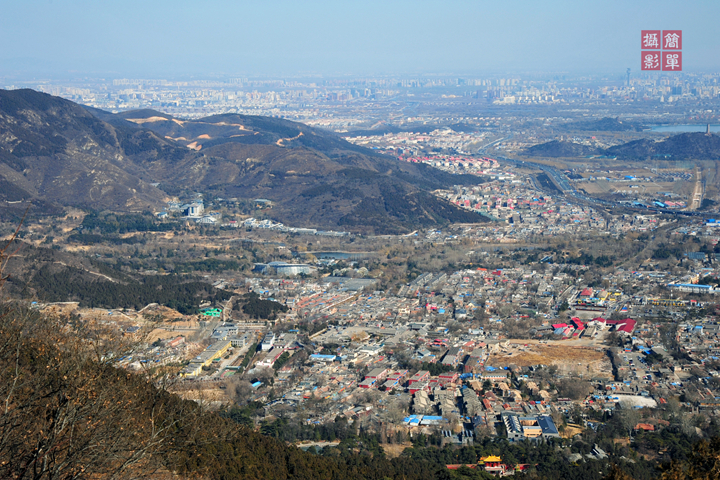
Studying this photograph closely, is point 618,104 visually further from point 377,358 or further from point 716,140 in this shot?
point 377,358

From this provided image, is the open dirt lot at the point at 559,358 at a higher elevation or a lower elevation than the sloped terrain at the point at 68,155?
lower

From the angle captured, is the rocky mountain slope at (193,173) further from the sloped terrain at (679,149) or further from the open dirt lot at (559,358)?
the sloped terrain at (679,149)

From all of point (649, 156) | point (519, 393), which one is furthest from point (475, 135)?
point (519, 393)

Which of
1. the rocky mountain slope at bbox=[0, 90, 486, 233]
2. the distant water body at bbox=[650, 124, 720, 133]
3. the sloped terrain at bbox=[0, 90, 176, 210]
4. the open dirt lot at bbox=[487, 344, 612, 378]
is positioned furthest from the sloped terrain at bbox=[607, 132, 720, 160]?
the open dirt lot at bbox=[487, 344, 612, 378]

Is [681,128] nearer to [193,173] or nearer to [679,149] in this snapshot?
[679,149]

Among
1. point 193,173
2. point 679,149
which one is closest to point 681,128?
point 679,149

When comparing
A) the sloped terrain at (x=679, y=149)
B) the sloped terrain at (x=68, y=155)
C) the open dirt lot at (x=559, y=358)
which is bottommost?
the open dirt lot at (x=559, y=358)

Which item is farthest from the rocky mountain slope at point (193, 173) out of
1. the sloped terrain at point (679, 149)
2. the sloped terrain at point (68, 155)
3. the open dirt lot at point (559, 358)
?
the sloped terrain at point (679, 149)

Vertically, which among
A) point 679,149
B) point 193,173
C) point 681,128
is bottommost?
point 679,149

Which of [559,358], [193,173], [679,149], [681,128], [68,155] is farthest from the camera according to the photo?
[681,128]

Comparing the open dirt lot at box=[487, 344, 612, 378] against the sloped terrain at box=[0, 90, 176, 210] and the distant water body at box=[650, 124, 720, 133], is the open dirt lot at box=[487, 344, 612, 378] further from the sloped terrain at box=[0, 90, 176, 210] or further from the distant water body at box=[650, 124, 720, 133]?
the distant water body at box=[650, 124, 720, 133]

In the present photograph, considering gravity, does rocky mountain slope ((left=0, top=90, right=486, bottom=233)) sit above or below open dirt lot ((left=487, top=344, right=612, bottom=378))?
above
